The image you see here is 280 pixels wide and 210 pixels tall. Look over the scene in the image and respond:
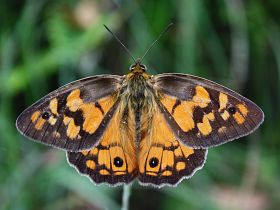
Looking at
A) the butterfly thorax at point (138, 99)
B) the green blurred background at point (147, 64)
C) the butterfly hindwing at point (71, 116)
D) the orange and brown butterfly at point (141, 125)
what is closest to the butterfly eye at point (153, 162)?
the orange and brown butterfly at point (141, 125)

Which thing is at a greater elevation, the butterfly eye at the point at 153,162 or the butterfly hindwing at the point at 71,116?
the butterfly hindwing at the point at 71,116

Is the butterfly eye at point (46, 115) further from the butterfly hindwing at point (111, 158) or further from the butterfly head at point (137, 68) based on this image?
the butterfly head at point (137, 68)

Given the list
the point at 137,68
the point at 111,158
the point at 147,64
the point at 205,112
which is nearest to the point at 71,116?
the point at 111,158

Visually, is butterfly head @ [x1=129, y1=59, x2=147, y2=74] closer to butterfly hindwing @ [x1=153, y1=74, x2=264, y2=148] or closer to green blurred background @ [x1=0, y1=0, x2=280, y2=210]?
butterfly hindwing @ [x1=153, y1=74, x2=264, y2=148]

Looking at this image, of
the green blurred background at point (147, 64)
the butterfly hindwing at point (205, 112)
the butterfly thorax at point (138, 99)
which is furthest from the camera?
the green blurred background at point (147, 64)

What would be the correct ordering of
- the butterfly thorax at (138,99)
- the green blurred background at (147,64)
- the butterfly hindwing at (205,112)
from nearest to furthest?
1. the butterfly hindwing at (205,112)
2. the butterfly thorax at (138,99)
3. the green blurred background at (147,64)

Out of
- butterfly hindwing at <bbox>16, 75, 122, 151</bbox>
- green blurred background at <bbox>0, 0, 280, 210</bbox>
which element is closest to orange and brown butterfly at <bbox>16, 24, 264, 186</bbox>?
butterfly hindwing at <bbox>16, 75, 122, 151</bbox>

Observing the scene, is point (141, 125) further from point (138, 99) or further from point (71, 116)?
point (71, 116)
